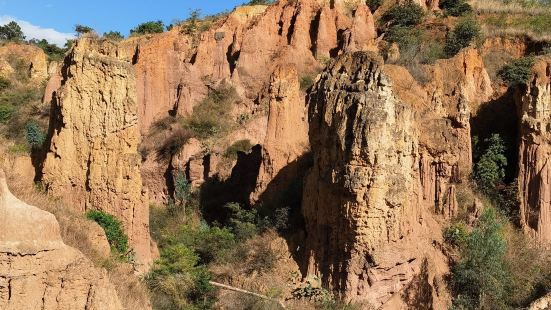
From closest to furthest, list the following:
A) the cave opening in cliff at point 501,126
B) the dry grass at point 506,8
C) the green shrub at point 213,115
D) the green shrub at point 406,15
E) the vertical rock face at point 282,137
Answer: the cave opening in cliff at point 501,126 < the vertical rock face at point 282,137 < the green shrub at point 213,115 < the dry grass at point 506,8 < the green shrub at point 406,15

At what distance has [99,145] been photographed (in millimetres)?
17125

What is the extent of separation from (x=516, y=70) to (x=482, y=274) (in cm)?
1279

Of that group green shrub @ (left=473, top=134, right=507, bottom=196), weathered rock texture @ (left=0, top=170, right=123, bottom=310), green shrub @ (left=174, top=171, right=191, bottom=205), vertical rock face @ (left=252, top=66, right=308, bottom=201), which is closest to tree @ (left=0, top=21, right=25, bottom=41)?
green shrub @ (left=174, top=171, right=191, bottom=205)

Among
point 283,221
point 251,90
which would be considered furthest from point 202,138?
point 283,221

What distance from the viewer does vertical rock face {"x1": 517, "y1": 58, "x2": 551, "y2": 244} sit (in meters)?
18.8

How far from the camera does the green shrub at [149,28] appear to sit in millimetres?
48022

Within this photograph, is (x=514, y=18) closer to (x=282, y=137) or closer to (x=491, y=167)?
(x=491, y=167)

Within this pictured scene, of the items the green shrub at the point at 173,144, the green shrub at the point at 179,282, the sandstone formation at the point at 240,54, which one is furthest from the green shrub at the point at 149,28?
the green shrub at the point at 179,282

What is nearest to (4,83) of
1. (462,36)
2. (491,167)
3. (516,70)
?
(462,36)

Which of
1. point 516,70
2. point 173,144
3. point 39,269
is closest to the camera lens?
point 39,269

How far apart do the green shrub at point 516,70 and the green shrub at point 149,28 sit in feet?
91.8

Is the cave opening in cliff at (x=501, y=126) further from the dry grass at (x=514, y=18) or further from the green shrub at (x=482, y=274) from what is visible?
A: the dry grass at (x=514, y=18)

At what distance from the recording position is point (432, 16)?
39062 millimetres

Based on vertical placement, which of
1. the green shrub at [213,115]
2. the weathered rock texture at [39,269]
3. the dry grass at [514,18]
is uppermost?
the dry grass at [514,18]
